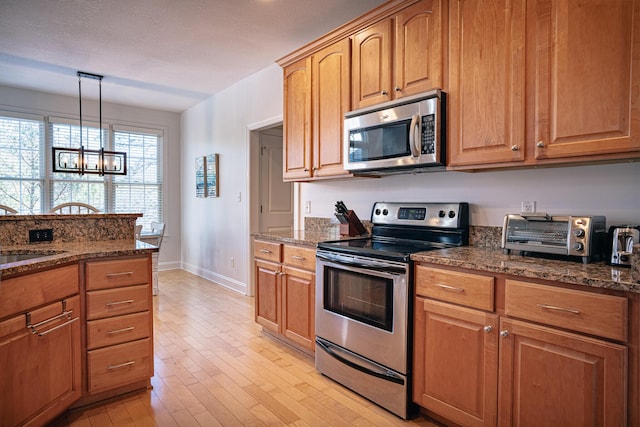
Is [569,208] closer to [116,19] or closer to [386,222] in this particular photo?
[386,222]

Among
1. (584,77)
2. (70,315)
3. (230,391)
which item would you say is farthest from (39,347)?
(584,77)

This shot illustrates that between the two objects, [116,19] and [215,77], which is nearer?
[116,19]

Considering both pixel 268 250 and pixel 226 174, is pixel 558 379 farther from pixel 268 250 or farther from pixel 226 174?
pixel 226 174

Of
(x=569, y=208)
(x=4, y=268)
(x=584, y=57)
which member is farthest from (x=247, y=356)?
(x=584, y=57)

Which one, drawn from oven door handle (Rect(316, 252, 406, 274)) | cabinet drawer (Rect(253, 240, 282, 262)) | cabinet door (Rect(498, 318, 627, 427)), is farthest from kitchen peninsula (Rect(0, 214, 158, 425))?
cabinet door (Rect(498, 318, 627, 427))

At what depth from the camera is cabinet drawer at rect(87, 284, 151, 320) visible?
2.15 meters

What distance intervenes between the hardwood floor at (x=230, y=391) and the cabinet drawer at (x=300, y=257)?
704 millimetres

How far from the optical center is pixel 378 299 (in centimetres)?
215

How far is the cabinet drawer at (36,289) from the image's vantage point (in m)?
1.64

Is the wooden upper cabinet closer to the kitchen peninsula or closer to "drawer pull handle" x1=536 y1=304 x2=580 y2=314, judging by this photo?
"drawer pull handle" x1=536 y1=304 x2=580 y2=314

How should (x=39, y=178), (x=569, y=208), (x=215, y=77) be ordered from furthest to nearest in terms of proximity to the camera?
1. (x=39, y=178)
2. (x=215, y=77)
3. (x=569, y=208)

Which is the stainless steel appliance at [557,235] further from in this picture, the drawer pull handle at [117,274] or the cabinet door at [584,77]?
the drawer pull handle at [117,274]

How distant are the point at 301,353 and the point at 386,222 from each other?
1190 mm

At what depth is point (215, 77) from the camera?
15.2 feet
